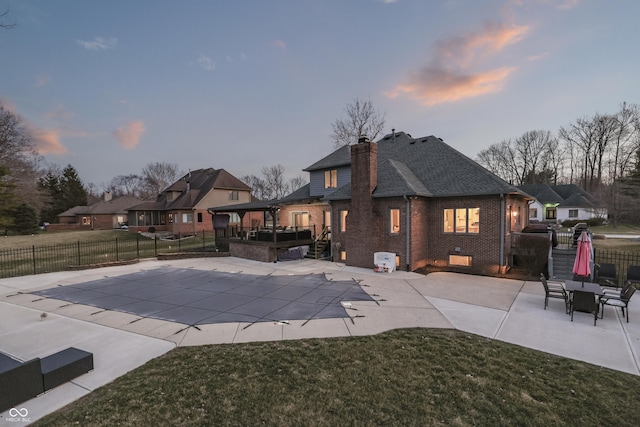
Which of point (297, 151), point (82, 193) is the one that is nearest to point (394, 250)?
point (297, 151)

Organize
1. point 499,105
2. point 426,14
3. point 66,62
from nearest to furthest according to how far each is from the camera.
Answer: point 426,14
point 66,62
point 499,105

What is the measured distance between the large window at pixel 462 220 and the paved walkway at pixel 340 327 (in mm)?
3661

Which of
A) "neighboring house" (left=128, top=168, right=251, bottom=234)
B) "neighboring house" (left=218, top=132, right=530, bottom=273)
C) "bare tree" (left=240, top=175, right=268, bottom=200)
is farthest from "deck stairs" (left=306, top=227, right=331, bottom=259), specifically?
"bare tree" (left=240, top=175, right=268, bottom=200)

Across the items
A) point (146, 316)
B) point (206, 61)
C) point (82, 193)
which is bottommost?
point (146, 316)

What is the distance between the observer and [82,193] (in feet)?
192

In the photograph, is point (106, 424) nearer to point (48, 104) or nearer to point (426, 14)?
point (426, 14)

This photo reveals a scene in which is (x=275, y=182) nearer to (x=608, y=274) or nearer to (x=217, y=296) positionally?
(x=217, y=296)

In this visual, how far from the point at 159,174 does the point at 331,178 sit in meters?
59.2

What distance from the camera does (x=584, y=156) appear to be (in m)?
49.0

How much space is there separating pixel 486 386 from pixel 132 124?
130 ft

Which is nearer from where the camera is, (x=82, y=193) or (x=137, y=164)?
(x=82, y=193)

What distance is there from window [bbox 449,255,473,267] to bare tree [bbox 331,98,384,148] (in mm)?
19765

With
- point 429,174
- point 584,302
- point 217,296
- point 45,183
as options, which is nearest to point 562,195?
point 429,174

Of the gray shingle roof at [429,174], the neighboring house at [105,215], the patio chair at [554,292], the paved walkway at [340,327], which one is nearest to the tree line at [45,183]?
the neighboring house at [105,215]
